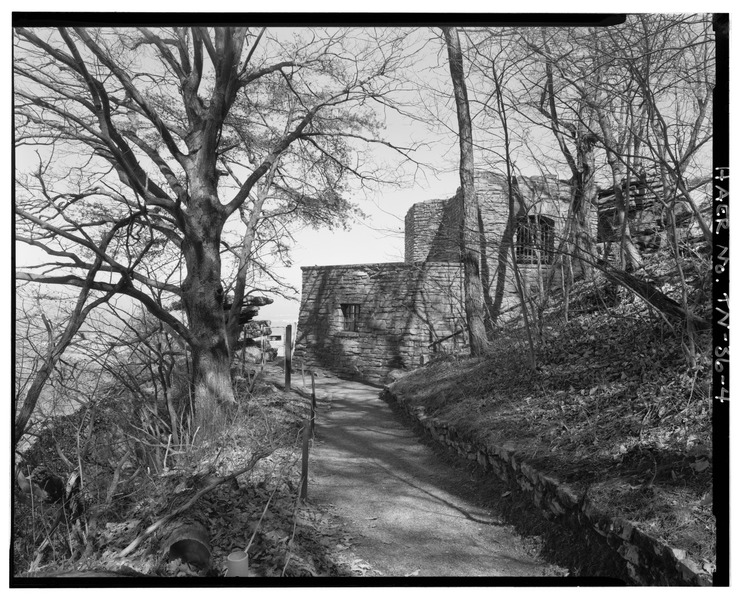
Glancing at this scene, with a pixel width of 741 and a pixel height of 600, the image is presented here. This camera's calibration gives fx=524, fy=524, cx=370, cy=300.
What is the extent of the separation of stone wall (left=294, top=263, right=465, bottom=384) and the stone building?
25 mm

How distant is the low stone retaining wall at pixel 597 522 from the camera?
2.59 metres

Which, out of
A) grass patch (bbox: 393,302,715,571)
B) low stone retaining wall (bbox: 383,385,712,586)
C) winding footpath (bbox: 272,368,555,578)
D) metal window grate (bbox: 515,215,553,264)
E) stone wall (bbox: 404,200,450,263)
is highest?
stone wall (bbox: 404,200,450,263)

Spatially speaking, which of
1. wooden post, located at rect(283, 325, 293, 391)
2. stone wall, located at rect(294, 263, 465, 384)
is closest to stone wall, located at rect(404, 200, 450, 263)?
stone wall, located at rect(294, 263, 465, 384)

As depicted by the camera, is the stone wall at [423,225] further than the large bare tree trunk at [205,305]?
Yes

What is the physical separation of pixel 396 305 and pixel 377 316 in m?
0.61

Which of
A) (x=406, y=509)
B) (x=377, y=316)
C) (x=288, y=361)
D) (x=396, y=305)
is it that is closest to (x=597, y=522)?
(x=406, y=509)

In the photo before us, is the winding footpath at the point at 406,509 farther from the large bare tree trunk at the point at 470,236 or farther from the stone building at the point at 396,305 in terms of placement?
the stone building at the point at 396,305

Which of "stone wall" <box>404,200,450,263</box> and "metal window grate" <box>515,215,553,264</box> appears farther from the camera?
"stone wall" <box>404,200,450,263</box>

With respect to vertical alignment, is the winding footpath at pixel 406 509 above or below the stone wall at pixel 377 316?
below

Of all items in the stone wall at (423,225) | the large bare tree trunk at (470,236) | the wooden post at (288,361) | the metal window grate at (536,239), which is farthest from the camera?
Result: the stone wall at (423,225)

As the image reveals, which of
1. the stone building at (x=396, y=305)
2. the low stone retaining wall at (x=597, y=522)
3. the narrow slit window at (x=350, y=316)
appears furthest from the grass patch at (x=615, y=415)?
the narrow slit window at (x=350, y=316)

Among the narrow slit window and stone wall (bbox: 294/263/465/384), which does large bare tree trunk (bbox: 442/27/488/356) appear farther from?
the narrow slit window

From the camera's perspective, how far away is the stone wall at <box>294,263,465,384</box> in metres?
13.3

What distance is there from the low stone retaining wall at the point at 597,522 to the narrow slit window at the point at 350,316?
8.86 metres
